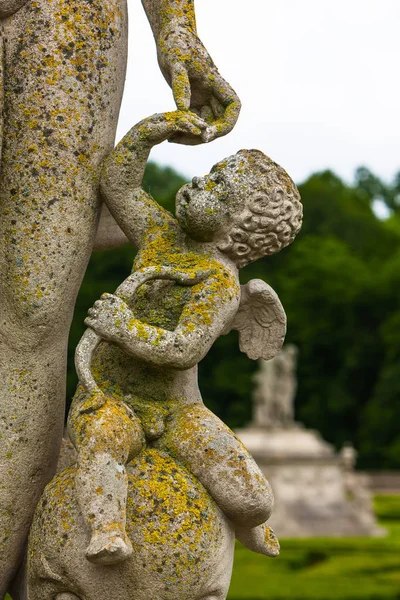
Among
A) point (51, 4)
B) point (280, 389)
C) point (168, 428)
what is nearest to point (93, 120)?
point (51, 4)

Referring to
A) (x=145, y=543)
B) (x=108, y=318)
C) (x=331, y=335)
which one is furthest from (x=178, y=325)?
(x=331, y=335)

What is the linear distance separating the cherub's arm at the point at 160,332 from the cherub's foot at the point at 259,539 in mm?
682

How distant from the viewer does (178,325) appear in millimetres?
3898

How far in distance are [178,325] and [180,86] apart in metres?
1.00

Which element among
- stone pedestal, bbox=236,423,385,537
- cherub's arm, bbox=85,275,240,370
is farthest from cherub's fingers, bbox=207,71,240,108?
stone pedestal, bbox=236,423,385,537

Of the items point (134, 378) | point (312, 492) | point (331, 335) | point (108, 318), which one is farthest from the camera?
point (331, 335)

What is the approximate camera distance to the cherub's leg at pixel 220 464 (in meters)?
3.84

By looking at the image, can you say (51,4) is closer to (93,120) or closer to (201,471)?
(93,120)

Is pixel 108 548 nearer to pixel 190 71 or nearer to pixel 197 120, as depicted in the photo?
pixel 197 120

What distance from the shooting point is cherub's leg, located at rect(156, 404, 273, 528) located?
12.6ft

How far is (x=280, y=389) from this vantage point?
2809cm

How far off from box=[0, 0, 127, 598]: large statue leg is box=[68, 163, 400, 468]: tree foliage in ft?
91.2

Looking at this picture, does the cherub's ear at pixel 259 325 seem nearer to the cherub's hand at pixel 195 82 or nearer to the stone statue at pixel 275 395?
the cherub's hand at pixel 195 82

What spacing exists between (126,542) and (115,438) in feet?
1.12
